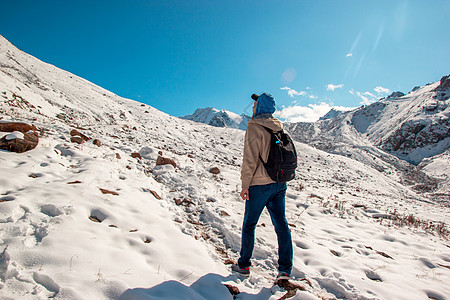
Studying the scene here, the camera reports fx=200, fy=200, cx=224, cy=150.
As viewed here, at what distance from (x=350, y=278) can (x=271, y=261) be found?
1.29m

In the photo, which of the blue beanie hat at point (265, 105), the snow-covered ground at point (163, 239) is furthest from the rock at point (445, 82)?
the blue beanie hat at point (265, 105)

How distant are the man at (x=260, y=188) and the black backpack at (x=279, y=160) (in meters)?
0.07

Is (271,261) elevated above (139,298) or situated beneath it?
situated beneath

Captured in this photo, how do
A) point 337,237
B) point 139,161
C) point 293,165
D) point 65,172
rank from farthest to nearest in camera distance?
point 139,161, point 337,237, point 65,172, point 293,165

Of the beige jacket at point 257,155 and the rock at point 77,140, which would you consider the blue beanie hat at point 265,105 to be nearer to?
the beige jacket at point 257,155

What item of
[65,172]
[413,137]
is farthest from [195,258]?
[413,137]

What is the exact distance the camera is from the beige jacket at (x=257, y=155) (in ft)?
9.66

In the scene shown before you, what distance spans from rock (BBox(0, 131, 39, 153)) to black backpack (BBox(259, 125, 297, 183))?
6.19m

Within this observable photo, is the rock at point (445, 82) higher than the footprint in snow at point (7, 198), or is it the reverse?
the rock at point (445, 82)

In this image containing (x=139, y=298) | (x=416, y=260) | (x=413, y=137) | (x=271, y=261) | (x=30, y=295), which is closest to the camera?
(x=30, y=295)

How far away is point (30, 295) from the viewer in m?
1.71

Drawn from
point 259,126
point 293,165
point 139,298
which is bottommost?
point 139,298

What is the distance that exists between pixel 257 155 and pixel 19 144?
6200 millimetres

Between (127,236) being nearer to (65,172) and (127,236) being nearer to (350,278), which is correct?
(65,172)
